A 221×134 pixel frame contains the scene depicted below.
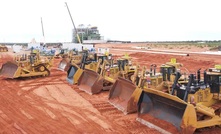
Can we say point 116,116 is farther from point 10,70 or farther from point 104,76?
point 10,70

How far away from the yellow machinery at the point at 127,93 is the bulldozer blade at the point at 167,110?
0.71 meters

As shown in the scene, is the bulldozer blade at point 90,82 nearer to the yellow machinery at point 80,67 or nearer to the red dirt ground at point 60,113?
the red dirt ground at point 60,113

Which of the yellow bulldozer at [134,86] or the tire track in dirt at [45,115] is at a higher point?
the yellow bulldozer at [134,86]

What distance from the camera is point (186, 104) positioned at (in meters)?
7.18

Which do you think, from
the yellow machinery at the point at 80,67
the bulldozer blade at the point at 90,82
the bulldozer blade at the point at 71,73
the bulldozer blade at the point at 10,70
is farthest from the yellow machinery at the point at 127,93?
the bulldozer blade at the point at 10,70

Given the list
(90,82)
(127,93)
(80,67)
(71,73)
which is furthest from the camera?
(71,73)

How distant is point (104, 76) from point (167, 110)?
18.4 ft

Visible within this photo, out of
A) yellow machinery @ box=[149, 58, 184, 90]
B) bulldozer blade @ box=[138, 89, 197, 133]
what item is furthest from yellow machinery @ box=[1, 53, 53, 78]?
bulldozer blade @ box=[138, 89, 197, 133]

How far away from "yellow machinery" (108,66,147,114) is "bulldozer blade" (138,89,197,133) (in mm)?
711

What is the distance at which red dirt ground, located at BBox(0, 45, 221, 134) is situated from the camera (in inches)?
326

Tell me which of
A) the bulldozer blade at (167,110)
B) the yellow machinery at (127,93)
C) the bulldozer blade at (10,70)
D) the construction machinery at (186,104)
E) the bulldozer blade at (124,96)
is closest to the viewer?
the bulldozer blade at (167,110)

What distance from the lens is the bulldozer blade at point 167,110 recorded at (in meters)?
7.00

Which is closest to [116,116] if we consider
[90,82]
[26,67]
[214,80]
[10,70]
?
[214,80]

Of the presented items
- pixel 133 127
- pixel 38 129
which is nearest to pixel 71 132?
pixel 38 129
